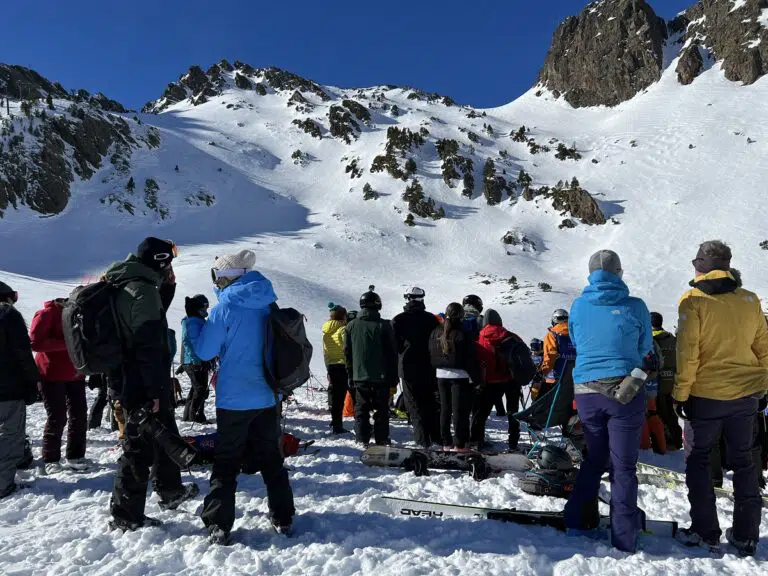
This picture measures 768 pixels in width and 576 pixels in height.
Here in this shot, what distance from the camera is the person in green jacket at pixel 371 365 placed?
21.4ft

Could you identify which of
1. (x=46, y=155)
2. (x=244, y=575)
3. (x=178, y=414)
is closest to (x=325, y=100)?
(x=46, y=155)

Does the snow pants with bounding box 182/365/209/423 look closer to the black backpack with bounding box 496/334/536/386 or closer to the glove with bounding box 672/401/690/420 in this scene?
the black backpack with bounding box 496/334/536/386

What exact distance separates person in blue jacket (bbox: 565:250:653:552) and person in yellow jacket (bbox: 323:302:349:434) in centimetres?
451

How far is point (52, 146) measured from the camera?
50.2 meters

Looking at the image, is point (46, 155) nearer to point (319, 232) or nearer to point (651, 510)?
point (319, 232)

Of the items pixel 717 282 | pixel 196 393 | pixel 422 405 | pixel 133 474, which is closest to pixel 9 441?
pixel 133 474

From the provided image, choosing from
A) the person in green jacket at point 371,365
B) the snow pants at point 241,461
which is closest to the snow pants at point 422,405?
the person in green jacket at point 371,365

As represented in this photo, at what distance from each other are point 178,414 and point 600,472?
8129mm

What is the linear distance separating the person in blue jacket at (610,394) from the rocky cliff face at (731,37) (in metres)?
84.1

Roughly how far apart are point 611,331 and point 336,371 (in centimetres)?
529

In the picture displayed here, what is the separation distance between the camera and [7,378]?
4.73 m

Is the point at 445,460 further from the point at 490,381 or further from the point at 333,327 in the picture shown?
the point at 333,327

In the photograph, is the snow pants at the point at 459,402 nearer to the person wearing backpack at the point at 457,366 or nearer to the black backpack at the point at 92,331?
the person wearing backpack at the point at 457,366

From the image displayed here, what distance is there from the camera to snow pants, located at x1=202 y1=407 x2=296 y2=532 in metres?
3.65
